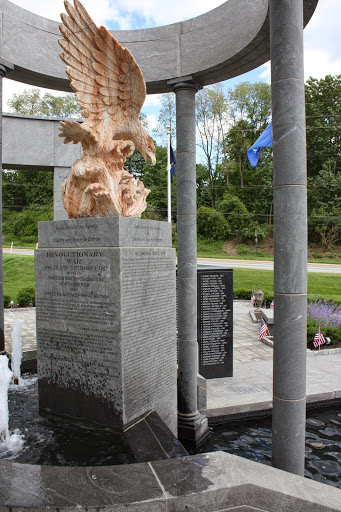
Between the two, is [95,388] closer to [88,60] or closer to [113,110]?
[113,110]

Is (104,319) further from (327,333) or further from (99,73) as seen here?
(327,333)

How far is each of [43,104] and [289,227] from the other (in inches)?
1660

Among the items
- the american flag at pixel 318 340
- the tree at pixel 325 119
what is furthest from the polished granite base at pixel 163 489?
the tree at pixel 325 119

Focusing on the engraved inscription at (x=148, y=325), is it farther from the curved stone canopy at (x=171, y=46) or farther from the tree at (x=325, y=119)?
the tree at (x=325, y=119)

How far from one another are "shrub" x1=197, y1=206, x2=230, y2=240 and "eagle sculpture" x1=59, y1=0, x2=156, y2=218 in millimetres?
29690

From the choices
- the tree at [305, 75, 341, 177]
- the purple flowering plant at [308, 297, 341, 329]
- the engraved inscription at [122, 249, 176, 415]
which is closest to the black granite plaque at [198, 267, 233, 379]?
the engraved inscription at [122, 249, 176, 415]

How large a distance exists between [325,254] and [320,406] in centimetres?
2609

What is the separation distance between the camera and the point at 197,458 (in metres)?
2.78

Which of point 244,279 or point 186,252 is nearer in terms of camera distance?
point 186,252

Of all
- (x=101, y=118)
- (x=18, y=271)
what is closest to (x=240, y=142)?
(x=18, y=271)

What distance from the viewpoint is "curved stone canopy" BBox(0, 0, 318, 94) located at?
503cm

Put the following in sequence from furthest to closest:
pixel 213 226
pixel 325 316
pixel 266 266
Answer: pixel 213 226
pixel 266 266
pixel 325 316

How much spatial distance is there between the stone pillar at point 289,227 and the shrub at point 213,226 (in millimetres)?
30459

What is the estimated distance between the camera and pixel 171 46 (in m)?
5.52
